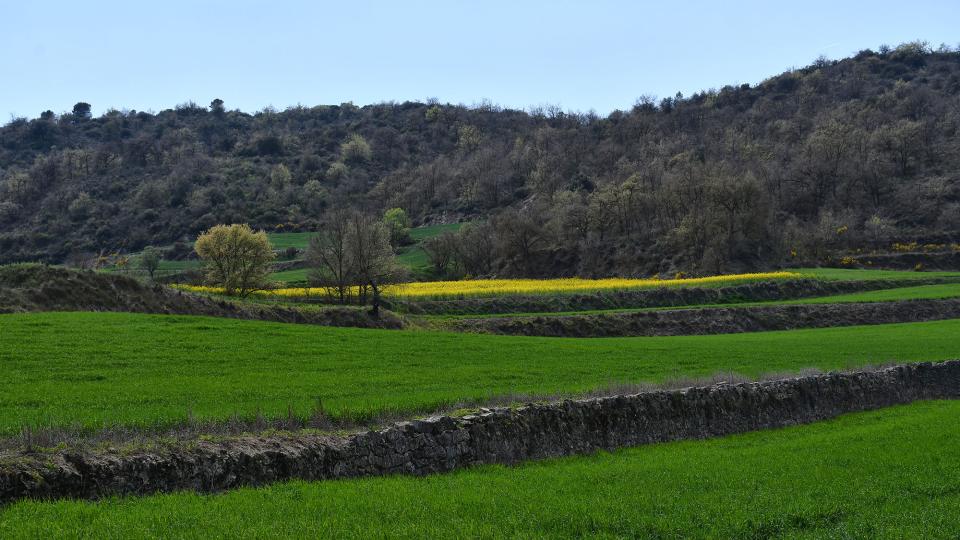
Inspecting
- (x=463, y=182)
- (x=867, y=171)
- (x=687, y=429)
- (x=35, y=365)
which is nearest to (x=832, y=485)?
(x=687, y=429)

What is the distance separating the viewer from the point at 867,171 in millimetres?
116625

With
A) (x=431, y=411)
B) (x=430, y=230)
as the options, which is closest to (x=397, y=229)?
(x=430, y=230)

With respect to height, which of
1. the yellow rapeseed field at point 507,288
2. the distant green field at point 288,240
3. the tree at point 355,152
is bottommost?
the yellow rapeseed field at point 507,288

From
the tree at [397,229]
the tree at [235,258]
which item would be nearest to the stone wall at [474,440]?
the tree at [235,258]

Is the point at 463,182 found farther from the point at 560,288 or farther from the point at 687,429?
the point at 687,429

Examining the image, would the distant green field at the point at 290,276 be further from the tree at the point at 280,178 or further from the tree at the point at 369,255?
the tree at the point at 280,178

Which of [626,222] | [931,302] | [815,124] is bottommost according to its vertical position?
[931,302]

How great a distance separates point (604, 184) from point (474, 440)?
373ft

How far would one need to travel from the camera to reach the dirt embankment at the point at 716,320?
50.6 m

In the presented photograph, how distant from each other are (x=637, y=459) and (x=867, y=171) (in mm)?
116455

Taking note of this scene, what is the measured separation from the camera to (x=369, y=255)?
62.1 metres

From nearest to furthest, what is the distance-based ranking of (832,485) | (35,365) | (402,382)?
1. (832,485)
2. (35,365)
3. (402,382)

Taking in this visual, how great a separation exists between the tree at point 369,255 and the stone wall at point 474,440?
39126 millimetres

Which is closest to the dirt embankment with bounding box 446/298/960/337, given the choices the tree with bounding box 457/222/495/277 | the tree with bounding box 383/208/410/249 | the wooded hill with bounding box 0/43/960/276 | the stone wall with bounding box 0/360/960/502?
the stone wall with bounding box 0/360/960/502
